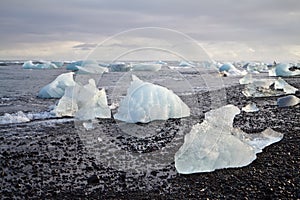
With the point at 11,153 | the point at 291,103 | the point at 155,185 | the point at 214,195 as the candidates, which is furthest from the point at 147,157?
the point at 291,103

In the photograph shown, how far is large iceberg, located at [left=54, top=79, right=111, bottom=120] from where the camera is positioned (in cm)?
990

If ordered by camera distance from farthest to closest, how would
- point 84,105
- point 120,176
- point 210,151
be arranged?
1. point 84,105
2. point 210,151
3. point 120,176

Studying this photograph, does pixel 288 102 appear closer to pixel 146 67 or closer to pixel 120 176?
pixel 120 176

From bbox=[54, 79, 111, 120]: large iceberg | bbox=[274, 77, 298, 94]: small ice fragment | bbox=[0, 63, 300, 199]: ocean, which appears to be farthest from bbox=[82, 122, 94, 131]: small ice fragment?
bbox=[274, 77, 298, 94]: small ice fragment

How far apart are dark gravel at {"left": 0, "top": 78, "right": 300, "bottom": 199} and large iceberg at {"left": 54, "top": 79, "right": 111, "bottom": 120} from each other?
2134 millimetres

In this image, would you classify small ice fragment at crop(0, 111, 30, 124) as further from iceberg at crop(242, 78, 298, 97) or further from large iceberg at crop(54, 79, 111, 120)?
iceberg at crop(242, 78, 298, 97)

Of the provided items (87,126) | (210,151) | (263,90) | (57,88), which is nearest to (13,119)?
(87,126)

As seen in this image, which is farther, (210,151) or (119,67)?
(119,67)

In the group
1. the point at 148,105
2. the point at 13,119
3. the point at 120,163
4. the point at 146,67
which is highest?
the point at 148,105

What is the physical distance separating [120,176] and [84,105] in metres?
5.62

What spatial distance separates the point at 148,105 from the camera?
928 centimetres

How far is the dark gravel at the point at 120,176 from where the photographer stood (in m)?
4.48

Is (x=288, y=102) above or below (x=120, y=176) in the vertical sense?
above

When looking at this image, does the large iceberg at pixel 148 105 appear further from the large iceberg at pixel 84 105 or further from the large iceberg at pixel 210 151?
the large iceberg at pixel 210 151
